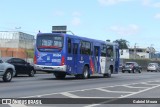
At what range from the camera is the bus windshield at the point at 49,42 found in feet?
89.4

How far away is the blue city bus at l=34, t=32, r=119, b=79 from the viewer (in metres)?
27.2

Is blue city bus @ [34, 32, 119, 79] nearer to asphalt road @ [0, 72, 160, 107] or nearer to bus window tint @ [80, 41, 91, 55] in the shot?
bus window tint @ [80, 41, 91, 55]

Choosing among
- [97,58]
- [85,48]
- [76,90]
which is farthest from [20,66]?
[76,90]

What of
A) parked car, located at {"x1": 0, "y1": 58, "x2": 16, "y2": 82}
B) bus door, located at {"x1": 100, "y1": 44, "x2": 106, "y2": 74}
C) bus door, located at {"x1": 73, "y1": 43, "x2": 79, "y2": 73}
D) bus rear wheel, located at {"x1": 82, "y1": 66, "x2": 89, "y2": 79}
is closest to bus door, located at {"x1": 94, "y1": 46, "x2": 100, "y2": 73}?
bus door, located at {"x1": 100, "y1": 44, "x2": 106, "y2": 74}

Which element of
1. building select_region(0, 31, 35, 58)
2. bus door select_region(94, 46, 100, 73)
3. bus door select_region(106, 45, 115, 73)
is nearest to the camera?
bus door select_region(94, 46, 100, 73)

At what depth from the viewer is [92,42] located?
3089 centimetres

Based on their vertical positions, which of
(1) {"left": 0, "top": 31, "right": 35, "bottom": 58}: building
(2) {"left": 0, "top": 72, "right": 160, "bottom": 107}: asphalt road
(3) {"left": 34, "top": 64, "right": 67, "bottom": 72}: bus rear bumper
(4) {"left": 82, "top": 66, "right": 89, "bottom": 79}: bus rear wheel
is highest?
(1) {"left": 0, "top": 31, "right": 35, "bottom": 58}: building

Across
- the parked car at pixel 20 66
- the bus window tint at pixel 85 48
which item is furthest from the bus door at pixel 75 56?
the parked car at pixel 20 66

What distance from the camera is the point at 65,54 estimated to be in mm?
27125

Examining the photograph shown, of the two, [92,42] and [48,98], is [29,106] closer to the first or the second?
[48,98]

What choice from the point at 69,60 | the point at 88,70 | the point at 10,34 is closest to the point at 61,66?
the point at 69,60

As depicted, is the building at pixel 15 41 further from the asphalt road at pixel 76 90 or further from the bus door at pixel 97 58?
the asphalt road at pixel 76 90

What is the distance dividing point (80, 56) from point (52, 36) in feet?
9.38

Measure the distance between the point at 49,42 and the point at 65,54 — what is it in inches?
55.7
